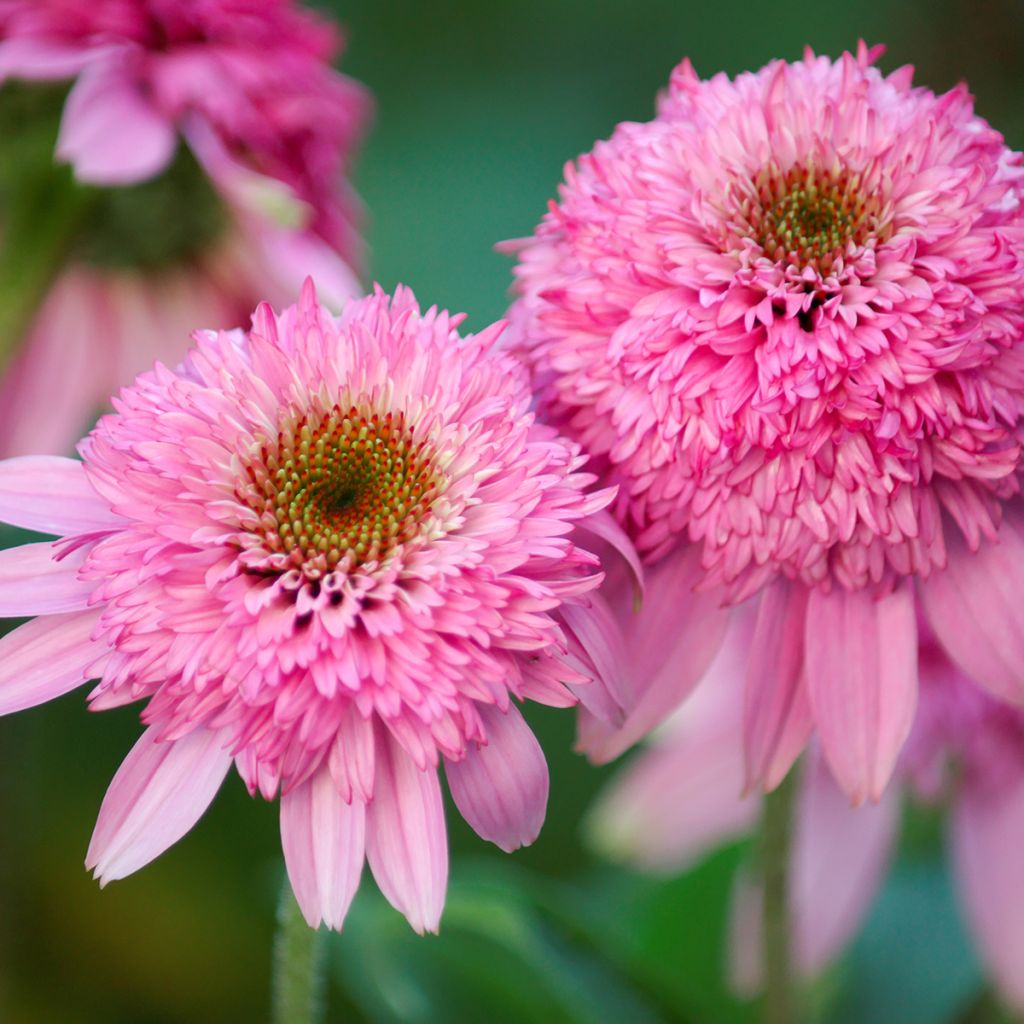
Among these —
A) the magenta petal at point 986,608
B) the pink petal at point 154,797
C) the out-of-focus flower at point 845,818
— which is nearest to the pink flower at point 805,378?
→ the magenta petal at point 986,608

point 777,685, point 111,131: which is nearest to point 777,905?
point 777,685

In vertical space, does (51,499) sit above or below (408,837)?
above

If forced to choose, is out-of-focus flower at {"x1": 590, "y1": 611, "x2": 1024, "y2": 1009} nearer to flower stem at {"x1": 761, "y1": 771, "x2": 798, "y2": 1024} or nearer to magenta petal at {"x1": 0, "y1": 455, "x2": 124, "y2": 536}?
flower stem at {"x1": 761, "y1": 771, "x2": 798, "y2": 1024}

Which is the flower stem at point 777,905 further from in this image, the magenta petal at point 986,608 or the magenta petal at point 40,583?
the magenta petal at point 40,583

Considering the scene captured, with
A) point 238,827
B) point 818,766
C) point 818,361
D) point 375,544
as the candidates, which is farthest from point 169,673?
point 238,827

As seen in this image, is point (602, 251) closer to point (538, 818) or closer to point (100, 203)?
point (538, 818)

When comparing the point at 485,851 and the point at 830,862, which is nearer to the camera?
the point at 830,862

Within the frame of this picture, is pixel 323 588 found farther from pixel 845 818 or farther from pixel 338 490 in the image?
pixel 845 818
